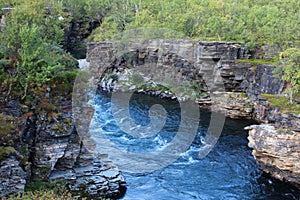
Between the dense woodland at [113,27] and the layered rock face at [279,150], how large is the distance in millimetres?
6325

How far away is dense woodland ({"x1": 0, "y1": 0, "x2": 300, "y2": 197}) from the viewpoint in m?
19.9

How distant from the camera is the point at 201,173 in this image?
997 inches

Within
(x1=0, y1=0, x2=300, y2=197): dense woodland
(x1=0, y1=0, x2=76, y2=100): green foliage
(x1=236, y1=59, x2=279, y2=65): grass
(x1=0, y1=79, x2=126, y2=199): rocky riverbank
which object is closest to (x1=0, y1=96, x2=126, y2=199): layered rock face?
(x1=0, y1=79, x2=126, y2=199): rocky riverbank

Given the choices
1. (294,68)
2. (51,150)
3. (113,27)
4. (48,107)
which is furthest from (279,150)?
(113,27)

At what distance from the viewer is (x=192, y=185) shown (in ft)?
77.1

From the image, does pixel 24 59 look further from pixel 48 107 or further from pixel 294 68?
pixel 294 68

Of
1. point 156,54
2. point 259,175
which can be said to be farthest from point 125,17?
point 259,175

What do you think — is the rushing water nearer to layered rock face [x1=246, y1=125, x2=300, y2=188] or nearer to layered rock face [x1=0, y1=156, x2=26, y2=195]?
layered rock face [x1=246, y1=125, x2=300, y2=188]

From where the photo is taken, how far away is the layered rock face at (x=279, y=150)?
76.7ft

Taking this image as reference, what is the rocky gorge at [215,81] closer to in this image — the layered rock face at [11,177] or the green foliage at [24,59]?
the green foliage at [24,59]

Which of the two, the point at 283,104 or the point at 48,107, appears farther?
the point at 283,104

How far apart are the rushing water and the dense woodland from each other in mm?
7841

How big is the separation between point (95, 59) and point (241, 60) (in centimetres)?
2655

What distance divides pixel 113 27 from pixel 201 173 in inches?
1644
